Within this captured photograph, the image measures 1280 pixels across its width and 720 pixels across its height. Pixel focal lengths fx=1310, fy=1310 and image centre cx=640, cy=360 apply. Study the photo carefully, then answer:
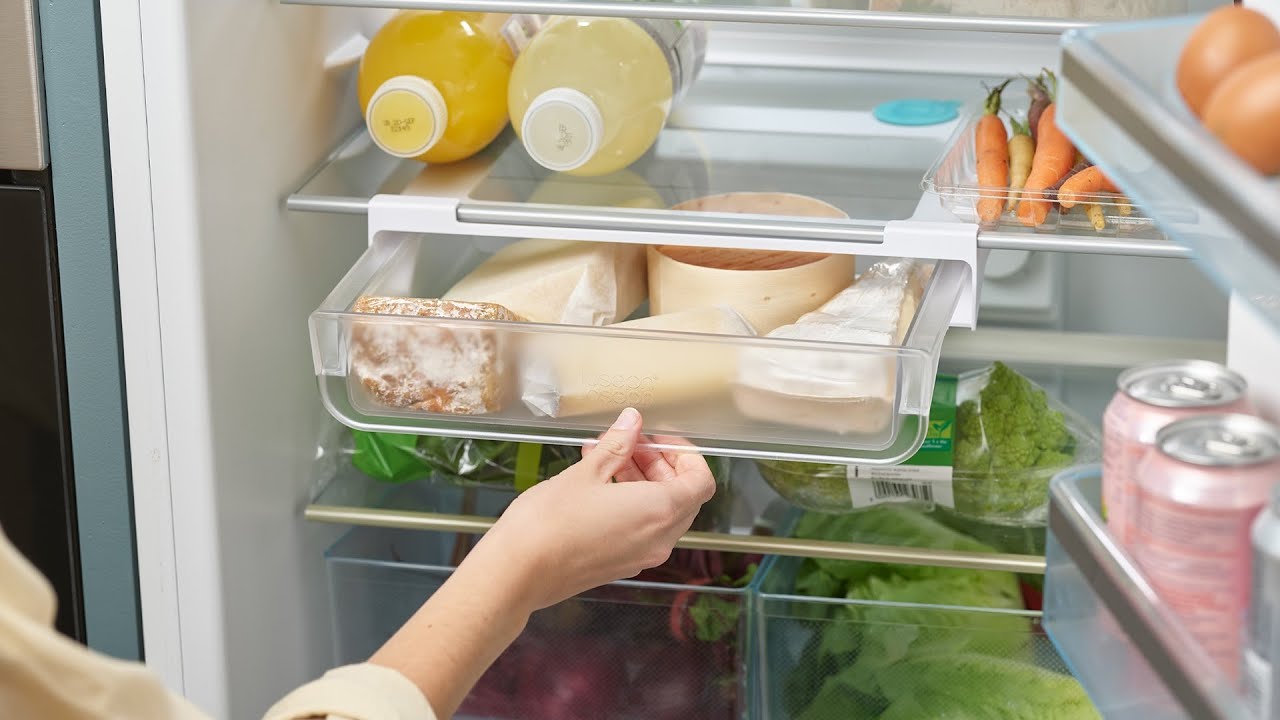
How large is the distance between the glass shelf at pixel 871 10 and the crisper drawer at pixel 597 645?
0.59m

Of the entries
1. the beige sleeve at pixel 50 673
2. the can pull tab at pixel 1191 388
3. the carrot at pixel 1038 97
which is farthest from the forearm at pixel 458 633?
the carrot at pixel 1038 97

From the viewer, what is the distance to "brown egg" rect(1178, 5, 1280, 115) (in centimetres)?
61

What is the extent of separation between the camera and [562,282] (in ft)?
3.95

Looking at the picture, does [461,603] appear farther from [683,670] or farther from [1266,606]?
[683,670]

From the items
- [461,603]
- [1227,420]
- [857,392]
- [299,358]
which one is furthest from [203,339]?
[1227,420]

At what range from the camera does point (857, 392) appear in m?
1.06

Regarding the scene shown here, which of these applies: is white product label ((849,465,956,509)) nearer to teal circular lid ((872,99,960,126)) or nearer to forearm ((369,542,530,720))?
teal circular lid ((872,99,960,126))

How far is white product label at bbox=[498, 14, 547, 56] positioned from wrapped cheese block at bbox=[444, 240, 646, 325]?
194 mm

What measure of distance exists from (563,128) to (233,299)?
34cm

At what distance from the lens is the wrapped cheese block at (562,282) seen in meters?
1.19

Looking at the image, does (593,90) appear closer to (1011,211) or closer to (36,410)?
(1011,211)

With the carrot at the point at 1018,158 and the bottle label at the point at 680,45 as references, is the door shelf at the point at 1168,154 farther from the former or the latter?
the bottle label at the point at 680,45

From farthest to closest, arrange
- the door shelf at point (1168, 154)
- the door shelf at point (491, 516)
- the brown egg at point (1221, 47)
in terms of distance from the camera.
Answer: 1. the door shelf at point (491, 516)
2. the brown egg at point (1221, 47)
3. the door shelf at point (1168, 154)

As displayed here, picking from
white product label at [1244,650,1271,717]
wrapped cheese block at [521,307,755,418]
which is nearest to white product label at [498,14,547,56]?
wrapped cheese block at [521,307,755,418]
